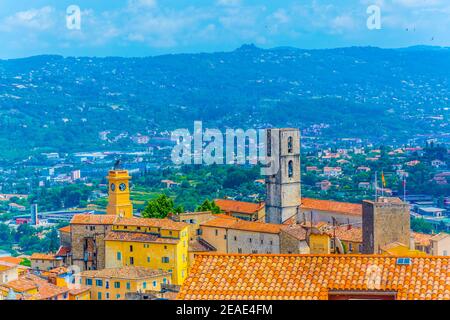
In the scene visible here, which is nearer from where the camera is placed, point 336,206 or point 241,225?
point 241,225

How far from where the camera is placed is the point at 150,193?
6203cm

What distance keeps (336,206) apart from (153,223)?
729 cm

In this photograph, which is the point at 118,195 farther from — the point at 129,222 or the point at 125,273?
the point at 125,273

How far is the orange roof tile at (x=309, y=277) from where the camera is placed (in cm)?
603

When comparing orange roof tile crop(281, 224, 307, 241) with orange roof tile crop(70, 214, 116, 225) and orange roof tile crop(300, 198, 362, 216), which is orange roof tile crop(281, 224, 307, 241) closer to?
orange roof tile crop(300, 198, 362, 216)

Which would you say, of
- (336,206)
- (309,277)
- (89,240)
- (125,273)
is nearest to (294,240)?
(125,273)

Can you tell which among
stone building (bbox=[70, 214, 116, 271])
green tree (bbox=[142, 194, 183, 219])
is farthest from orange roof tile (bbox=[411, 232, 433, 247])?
green tree (bbox=[142, 194, 183, 219])

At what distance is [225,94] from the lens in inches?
4350

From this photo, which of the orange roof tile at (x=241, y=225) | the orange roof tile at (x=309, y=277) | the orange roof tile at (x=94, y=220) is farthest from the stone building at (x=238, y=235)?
the orange roof tile at (x=309, y=277)

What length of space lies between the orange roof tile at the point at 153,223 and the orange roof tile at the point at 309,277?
59.6ft

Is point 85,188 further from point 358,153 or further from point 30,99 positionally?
point 30,99

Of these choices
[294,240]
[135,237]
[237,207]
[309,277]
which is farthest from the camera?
[237,207]

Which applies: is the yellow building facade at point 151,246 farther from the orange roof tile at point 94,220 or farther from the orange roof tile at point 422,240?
the orange roof tile at point 422,240

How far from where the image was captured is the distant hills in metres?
94.2
